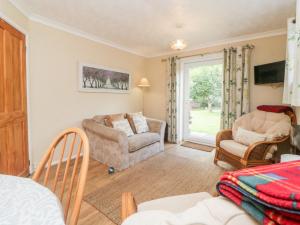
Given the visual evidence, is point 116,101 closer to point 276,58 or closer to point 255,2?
point 255,2

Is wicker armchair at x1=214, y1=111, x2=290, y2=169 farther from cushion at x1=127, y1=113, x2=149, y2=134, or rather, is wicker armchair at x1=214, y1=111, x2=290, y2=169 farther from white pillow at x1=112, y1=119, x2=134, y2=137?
white pillow at x1=112, y1=119, x2=134, y2=137

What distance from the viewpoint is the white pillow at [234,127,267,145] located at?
8.11 feet

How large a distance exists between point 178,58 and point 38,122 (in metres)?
3.32

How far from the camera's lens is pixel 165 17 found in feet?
8.45

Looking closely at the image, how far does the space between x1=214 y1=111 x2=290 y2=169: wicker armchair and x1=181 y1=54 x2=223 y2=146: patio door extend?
3.27ft

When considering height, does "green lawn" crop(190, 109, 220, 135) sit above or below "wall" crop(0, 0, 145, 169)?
below

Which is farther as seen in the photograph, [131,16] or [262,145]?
[131,16]

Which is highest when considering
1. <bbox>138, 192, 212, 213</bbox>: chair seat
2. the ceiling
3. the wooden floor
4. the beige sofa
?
the ceiling

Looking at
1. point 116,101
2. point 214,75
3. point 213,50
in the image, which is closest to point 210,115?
point 214,75

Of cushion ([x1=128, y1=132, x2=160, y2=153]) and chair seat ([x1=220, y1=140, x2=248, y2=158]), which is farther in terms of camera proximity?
cushion ([x1=128, y1=132, x2=160, y2=153])

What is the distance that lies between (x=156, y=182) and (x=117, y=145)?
836 millimetres

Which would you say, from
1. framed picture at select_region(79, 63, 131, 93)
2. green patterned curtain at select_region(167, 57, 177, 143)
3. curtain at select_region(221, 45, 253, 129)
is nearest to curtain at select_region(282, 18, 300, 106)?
curtain at select_region(221, 45, 253, 129)

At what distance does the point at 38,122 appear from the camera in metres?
2.70

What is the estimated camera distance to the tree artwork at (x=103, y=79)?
3.34 metres
